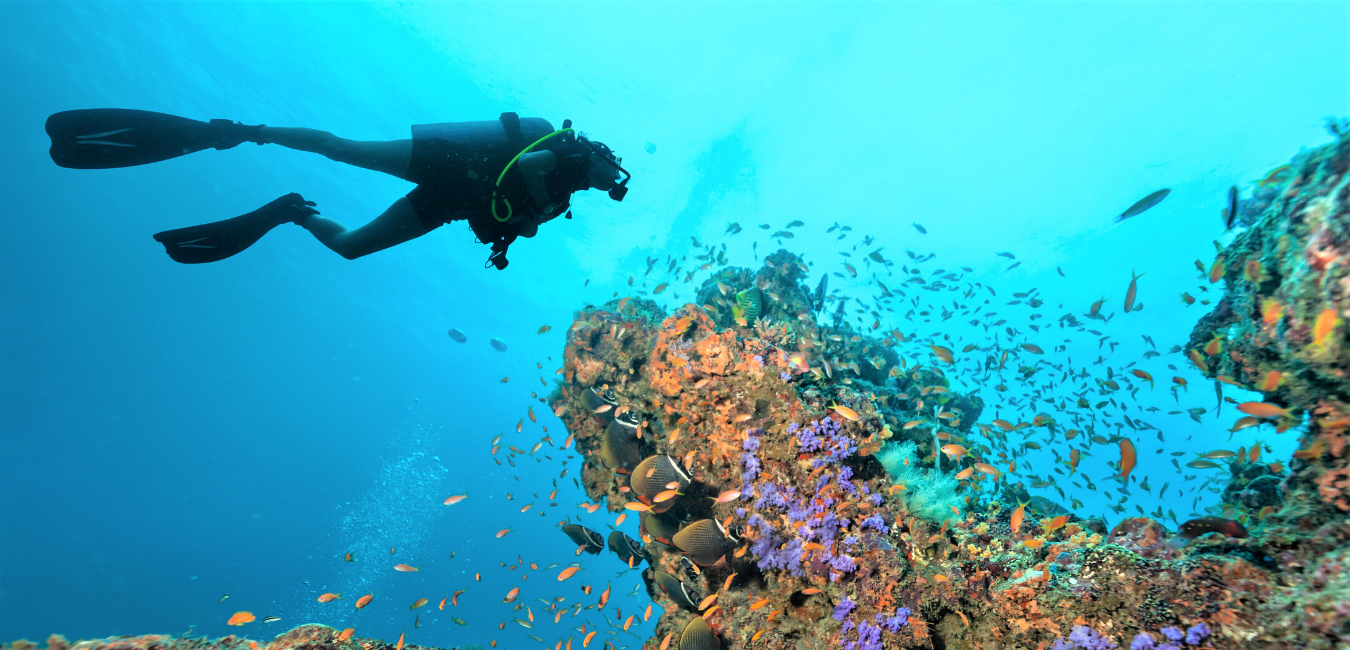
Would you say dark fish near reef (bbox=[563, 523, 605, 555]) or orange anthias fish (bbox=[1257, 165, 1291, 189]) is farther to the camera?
dark fish near reef (bbox=[563, 523, 605, 555])

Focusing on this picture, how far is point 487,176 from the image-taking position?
485cm

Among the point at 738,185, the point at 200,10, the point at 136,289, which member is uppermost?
the point at 136,289

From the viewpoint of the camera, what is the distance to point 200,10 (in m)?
21.0

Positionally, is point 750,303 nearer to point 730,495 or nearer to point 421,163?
point 730,495

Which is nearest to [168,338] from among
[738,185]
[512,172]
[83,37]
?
[83,37]

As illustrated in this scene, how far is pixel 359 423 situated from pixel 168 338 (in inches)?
1450

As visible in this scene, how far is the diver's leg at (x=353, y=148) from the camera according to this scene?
4.69 metres

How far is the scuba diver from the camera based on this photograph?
14.4 feet

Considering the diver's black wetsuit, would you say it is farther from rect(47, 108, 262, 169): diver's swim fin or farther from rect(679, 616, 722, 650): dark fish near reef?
rect(679, 616, 722, 650): dark fish near reef

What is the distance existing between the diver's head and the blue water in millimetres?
9880

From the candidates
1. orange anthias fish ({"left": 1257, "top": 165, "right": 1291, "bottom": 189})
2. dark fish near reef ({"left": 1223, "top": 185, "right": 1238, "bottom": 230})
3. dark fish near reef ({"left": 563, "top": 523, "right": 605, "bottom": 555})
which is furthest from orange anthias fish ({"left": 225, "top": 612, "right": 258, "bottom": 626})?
orange anthias fish ({"left": 1257, "top": 165, "right": 1291, "bottom": 189})

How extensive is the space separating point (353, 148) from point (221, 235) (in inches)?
69.9

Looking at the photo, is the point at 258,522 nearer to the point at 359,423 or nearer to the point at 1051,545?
the point at 359,423

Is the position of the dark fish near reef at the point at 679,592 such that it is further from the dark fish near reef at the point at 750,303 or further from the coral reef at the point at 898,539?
the dark fish near reef at the point at 750,303
